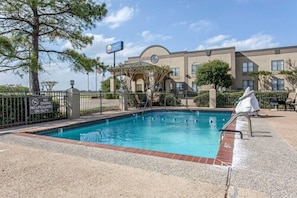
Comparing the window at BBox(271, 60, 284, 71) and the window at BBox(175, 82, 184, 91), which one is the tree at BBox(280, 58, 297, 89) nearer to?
the window at BBox(271, 60, 284, 71)

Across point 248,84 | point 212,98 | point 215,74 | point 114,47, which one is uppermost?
point 114,47

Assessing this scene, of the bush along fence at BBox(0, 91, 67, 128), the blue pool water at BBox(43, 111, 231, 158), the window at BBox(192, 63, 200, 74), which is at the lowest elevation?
the blue pool water at BBox(43, 111, 231, 158)

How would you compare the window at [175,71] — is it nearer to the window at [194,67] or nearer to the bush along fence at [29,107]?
the window at [194,67]

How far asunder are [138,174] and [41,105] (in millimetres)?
7849

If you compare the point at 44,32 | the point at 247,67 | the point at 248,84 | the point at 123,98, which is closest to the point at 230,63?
the point at 247,67

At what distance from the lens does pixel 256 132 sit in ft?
23.5

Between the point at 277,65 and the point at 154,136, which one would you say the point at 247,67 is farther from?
the point at 154,136

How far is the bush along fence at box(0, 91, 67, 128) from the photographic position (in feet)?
28.7

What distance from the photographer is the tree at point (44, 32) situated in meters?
10.4

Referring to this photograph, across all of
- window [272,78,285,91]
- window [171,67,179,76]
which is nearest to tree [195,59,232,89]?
window [171,67,179,76]

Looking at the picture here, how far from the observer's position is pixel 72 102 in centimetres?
1138

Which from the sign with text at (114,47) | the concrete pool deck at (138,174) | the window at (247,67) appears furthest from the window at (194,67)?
the concrete pool deck at (138,174)

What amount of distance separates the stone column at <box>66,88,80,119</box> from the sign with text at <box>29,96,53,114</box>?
1066 millimetres

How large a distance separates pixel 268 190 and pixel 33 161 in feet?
13.4
